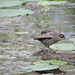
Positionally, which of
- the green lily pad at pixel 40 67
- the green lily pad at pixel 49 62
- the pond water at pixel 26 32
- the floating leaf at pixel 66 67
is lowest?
the pond water at pixel 26 32

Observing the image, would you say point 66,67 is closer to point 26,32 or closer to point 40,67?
point 40,67

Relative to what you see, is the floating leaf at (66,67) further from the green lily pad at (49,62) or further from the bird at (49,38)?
the bird at (49,38)

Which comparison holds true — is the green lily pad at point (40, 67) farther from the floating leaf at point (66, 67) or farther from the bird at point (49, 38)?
the bird at point (49, 38)

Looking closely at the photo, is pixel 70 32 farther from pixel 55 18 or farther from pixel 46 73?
pixel 46 73

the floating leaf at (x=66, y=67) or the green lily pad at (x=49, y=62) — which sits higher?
the green lily pad at (x=49, y=62)

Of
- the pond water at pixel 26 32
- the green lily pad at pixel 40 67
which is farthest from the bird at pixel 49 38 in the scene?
the green lily pad at pixel 40 67

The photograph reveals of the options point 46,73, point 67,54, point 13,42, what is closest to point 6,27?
point 13,42

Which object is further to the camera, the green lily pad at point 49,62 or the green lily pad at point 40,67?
the green lily pad at point 49,62

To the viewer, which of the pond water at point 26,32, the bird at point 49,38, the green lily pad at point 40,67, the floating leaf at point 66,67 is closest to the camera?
the green lily pad at point 40,67

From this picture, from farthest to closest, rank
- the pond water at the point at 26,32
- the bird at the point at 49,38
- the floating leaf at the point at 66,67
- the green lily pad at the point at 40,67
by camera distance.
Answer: the bird at the point at 49,38 → the pond water at the point at 26,32 → the floating leaf at the point at 66,67 → the green lily pad at the point at 40,67

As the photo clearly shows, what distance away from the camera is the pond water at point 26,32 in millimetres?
3633

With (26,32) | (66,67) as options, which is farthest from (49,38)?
(66,67)

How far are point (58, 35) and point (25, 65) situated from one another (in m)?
1.07

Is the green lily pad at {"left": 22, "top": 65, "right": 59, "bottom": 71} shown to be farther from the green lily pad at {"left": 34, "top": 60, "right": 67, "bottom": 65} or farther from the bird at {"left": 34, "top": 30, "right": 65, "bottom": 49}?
the bird at {"left": 34, "top": 30, "right": 65, "bottom": 49}
